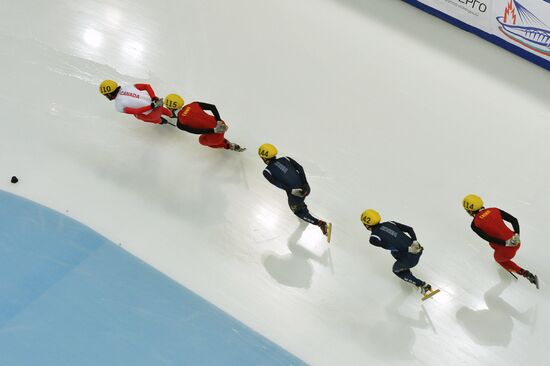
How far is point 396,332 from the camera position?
667 cm

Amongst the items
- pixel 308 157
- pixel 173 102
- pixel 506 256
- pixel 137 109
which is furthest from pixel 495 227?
pixel 137 109

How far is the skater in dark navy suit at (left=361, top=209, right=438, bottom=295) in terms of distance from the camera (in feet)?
20.8

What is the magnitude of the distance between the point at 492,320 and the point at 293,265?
213 cm

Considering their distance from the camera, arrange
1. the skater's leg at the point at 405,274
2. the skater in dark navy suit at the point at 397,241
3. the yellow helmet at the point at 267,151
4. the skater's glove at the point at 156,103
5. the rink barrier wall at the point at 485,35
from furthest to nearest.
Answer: the rink barrier wall at the point at 485,35 → the skater's glove at the point at 156,103 → the yellow helmet at the point at 267,151 → the skater's leg at the point at 405,274 → the skater in dark navy suit at the point at 397,241

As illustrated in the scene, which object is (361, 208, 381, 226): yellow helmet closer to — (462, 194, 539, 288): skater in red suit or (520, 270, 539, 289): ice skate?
(462, 194, 539, 288): skater in red suit

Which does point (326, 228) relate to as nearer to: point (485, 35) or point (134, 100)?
point (134, 100)

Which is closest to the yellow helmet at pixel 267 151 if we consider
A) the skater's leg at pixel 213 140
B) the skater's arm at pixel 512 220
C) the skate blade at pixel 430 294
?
the skater's leg at pixel 213 140

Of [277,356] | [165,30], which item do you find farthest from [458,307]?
[165,30]

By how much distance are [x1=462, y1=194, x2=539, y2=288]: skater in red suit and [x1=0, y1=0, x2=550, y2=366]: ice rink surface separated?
487mm

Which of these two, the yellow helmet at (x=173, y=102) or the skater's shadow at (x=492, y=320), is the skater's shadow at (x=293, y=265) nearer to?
the skater's shadow at (x=492, y=320)

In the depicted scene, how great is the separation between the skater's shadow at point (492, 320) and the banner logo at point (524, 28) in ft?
10.9

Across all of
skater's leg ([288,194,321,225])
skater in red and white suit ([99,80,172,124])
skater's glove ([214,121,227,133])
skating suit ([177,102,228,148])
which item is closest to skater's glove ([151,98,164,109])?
skater in red and white suit ([99,80,172,124])

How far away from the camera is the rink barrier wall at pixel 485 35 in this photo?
8.41 meters

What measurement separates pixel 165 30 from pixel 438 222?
4.61m
